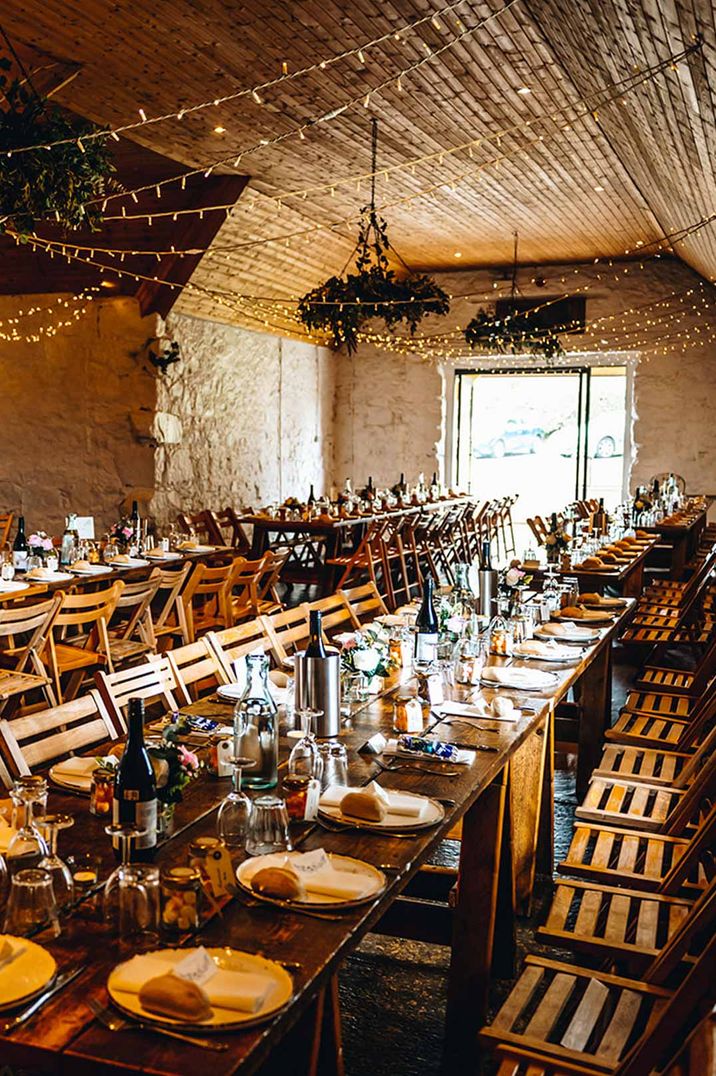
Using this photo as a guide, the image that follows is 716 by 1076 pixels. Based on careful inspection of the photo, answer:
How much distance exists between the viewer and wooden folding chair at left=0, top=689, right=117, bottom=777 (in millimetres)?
2580

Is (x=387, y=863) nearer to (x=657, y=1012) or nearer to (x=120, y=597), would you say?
(x=657, y=1012)

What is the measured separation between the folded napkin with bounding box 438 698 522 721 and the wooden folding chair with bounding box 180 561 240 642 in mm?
3276

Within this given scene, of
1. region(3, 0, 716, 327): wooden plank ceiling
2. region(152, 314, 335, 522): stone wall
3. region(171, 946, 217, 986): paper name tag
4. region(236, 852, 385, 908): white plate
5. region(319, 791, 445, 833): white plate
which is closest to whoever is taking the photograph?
region(171, 946, 217, 986): paper name tag

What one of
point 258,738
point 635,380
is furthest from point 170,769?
point 635,380

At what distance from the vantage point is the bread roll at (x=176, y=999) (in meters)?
1.51

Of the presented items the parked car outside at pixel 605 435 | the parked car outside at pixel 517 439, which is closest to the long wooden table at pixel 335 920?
the parked car outside at pixel 605 435

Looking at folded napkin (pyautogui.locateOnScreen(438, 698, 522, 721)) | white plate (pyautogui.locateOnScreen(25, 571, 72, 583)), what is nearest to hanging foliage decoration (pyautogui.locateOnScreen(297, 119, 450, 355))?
white plate (pyautogui.locateOnScreen(25, 571, 72, 583))

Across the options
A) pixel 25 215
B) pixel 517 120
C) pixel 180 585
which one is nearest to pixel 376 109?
pixel 517 120

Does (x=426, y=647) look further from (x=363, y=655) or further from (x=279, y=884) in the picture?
(x=279, y=884)

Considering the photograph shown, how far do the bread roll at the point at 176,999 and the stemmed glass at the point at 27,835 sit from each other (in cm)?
40

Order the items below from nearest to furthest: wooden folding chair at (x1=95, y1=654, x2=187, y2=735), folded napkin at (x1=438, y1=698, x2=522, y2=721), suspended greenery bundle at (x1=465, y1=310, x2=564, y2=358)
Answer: wooden folding chair at (x1=95, y1=654, x2=187, y2=735) → folded napkin at (x1=438, y1=698, x2=522, y2=721) → suspended greenery bundle at (x1=465, y1=310, x2=564, y2=358)

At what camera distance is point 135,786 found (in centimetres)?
213

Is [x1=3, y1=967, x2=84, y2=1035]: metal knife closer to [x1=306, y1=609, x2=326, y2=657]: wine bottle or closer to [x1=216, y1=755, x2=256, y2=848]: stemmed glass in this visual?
[x1=216, y1=755, x2=256, y2=848]: stemmed glass

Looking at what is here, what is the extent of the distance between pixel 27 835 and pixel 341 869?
0.58 m
